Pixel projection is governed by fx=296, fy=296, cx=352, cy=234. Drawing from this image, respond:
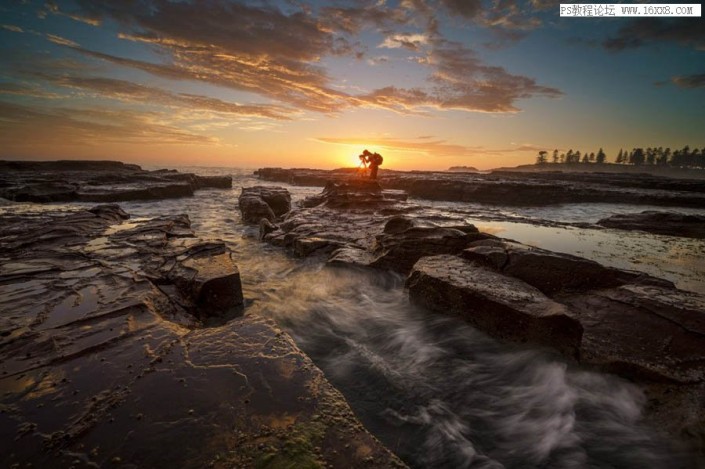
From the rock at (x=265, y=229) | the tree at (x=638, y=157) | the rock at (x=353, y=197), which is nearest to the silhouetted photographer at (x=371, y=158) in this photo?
the rock at (x=353, y=197)

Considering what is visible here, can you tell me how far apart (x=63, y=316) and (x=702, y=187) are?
142 ft

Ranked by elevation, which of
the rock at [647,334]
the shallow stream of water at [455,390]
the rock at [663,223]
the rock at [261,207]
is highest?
the rock at [261,207]

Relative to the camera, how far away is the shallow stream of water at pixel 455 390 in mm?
A: 2641

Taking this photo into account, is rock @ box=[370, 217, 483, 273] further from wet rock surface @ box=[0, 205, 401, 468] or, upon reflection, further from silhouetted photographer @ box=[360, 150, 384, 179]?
silhouetted photographer @ box=[360, 150, 384, 179]

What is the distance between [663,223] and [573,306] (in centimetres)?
1292

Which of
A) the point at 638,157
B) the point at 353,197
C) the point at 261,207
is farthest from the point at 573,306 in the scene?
the point at 638,157

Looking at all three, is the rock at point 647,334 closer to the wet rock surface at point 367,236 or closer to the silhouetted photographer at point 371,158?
the wet rock surface at point 367,236

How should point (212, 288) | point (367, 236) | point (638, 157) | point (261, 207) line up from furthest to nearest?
1. point (638, 157)
2. point (261, 207)
3. point (367, 236)
4. point (212, 288)

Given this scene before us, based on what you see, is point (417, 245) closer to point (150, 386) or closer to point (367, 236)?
point (367, 236)

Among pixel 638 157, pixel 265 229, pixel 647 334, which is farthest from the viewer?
pixel 638 157

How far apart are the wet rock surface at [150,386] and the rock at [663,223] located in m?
15.7

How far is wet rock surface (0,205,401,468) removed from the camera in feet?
6.08

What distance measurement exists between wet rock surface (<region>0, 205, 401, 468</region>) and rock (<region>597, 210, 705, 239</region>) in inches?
619

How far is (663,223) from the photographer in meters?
12.5
